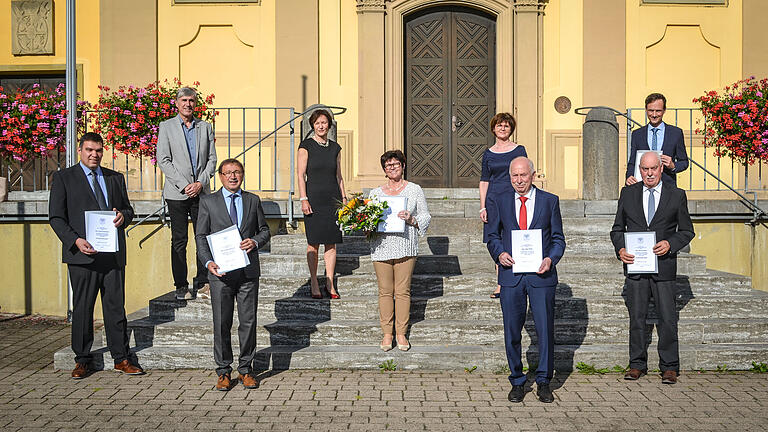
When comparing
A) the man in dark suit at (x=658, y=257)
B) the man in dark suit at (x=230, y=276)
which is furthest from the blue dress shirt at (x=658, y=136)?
the man in dark suit at (x=230, y=276)

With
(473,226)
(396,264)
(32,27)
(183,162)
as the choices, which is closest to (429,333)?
(396,264)

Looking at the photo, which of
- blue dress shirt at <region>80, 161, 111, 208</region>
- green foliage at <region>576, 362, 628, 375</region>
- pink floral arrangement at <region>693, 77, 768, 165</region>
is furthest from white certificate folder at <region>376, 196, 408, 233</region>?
pink floral arrangement at <region>693, 77, 768, 165</region>

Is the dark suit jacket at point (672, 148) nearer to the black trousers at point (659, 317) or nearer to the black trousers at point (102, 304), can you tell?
the black trousers at point (659, 317)

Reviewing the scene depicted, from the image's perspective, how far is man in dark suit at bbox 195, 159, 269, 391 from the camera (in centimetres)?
584

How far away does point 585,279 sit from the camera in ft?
24.3

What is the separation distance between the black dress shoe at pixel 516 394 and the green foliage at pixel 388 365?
3.80ft

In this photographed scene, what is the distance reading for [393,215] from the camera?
251 inches

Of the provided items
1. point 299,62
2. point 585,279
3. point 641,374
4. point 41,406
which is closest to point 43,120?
point 299,62

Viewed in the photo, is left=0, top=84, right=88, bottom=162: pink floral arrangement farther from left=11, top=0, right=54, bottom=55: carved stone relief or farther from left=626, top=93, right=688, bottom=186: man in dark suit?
left=626, top=93, right=688, bottom=186: man in dark suit

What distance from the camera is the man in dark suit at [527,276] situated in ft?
18.0

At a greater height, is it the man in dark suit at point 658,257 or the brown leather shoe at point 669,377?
the man in dark suit at point 658,257

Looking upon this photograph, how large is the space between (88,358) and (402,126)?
7.15m

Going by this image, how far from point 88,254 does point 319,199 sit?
2.12 m

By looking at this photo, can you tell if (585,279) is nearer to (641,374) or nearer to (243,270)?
(641,374)
